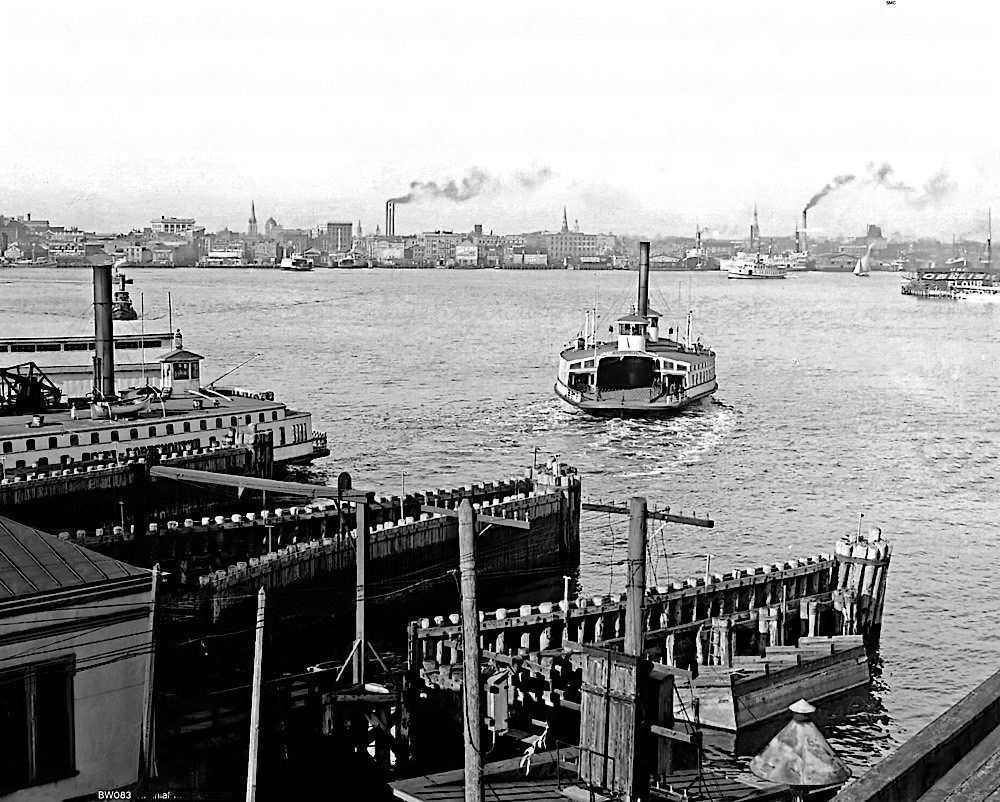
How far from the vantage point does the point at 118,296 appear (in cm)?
11462

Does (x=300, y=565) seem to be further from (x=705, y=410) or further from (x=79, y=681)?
(x=705, y=410)

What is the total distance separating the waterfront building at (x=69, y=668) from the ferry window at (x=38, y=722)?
0.01m

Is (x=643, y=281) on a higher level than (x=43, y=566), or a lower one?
higher

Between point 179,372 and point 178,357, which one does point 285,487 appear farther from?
point 179,372

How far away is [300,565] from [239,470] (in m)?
20.4

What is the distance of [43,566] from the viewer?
16.0 metres

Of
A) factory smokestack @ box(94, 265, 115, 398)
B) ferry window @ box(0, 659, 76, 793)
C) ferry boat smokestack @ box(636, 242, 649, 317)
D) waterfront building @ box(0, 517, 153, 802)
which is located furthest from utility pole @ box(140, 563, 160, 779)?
ferry boat smokestack @ box(636, 242, 649, 317)

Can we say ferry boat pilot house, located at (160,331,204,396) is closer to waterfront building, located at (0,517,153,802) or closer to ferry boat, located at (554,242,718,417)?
ferry boat, located at (554,242,718,417)

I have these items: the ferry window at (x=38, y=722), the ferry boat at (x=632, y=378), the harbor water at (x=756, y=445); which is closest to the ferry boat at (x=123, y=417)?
the harbor water at (x=756, y=445)

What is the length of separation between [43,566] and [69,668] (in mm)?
1274

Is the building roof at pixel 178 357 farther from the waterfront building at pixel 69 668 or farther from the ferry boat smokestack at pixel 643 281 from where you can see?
the waterfront building at pixel 69 668

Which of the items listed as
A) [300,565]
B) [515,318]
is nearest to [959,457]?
[300,565]

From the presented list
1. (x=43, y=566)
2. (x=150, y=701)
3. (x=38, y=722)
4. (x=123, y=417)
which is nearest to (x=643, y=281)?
(x=123, y=417)

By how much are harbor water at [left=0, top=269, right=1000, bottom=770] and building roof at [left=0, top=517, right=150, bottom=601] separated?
1754 cm
